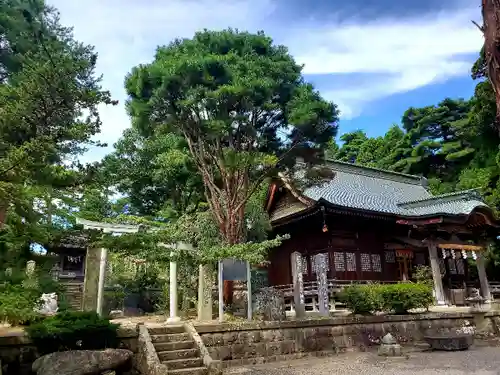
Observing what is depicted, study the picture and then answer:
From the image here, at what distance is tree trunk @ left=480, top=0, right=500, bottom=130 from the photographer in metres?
4.36

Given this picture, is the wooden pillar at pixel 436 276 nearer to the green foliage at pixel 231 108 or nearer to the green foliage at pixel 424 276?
the green foliage at pixel 424 276

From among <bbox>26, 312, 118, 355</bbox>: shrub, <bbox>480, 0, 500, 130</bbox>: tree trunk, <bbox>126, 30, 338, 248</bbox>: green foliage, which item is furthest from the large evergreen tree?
<bbox>480, 0, 500, 130</bbox>: tree trunk

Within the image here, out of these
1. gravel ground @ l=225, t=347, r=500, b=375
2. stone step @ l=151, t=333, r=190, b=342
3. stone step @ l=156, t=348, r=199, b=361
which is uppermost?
stone step @ l=151, t=333, r=190, b=342

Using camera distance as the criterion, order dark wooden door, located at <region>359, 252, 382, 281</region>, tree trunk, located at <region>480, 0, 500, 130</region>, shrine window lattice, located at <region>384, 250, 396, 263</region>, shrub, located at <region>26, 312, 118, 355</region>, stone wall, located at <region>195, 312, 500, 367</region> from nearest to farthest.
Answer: tree trunk, located at <region>480, 0, 500, 130</region> → shrub, located at <region>26, 312, 118, 355</region> → stone wall, located at <region>195, 312, 500, 367</region> → dark wooden door, located at <region>359, 252, 382, 281</region> → shrine window lattice, located at <region>384, 250, 396, 263</region>

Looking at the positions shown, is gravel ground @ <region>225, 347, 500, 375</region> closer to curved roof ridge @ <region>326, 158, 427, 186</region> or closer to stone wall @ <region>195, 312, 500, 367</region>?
stone wall @ <region>195, 312, 500, 367</region>

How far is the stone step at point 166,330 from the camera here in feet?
31.1

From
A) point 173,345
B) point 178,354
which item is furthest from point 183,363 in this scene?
point 173,345

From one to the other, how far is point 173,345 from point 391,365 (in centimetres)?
510

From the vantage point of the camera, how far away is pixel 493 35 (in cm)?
446

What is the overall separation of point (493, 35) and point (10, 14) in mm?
15836

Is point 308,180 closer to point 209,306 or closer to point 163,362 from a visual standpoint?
point 209,306

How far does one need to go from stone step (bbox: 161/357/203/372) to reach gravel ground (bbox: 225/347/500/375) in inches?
35.5

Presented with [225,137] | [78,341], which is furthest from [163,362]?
[225,137]

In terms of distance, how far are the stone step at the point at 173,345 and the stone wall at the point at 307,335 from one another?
26.3 inches
